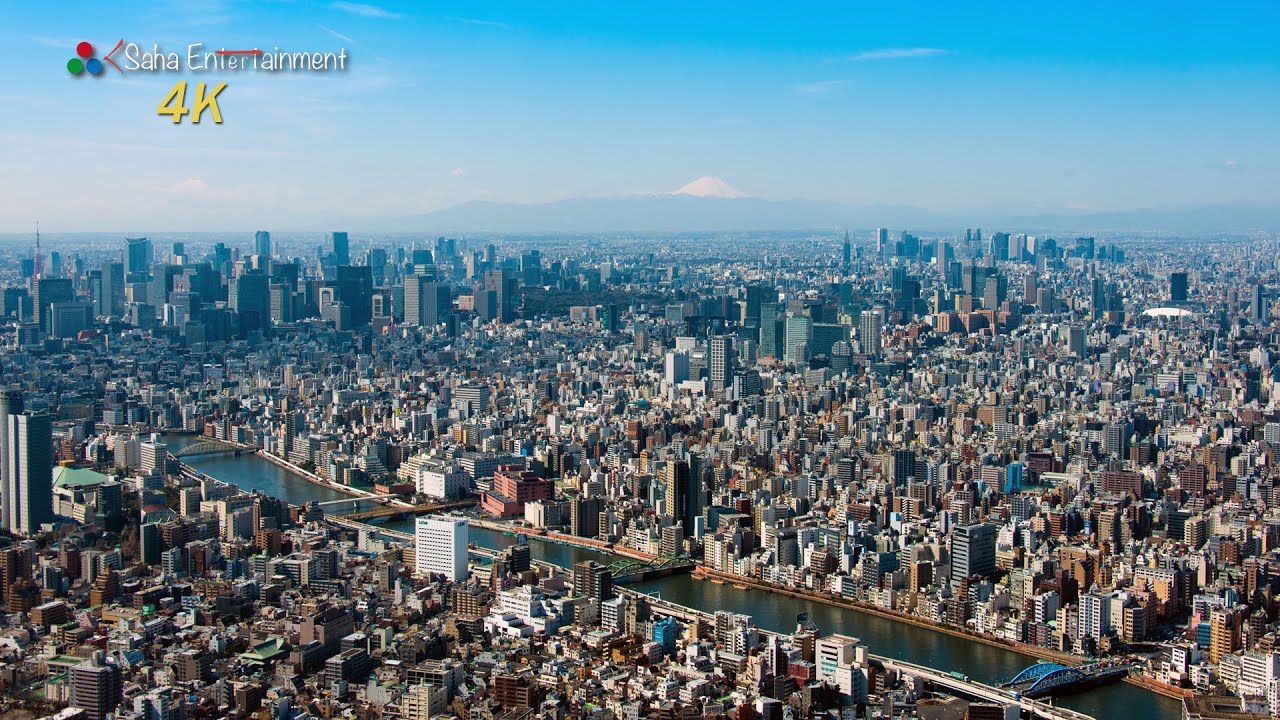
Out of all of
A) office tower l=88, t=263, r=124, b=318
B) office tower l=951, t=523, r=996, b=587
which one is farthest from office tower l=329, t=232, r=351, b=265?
office tower l=951, t=523, r=996, b=587

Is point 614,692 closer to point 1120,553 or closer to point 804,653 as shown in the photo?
point 804,653

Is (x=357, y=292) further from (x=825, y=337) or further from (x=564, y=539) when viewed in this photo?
(x=564, y=539)

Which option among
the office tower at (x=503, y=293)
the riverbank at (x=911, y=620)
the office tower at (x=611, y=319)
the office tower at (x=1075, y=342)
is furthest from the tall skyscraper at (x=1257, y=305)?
the riverbank at (x=911, y=620)

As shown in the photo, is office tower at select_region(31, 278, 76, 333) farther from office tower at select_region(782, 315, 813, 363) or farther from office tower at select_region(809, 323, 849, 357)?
office tower at select_region(809, 323, 849, 357)

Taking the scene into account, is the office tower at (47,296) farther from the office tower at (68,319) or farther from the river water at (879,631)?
the river water at (879,631)

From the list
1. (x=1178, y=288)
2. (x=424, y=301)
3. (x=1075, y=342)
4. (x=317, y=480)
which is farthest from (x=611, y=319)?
(x=317, y=480)
